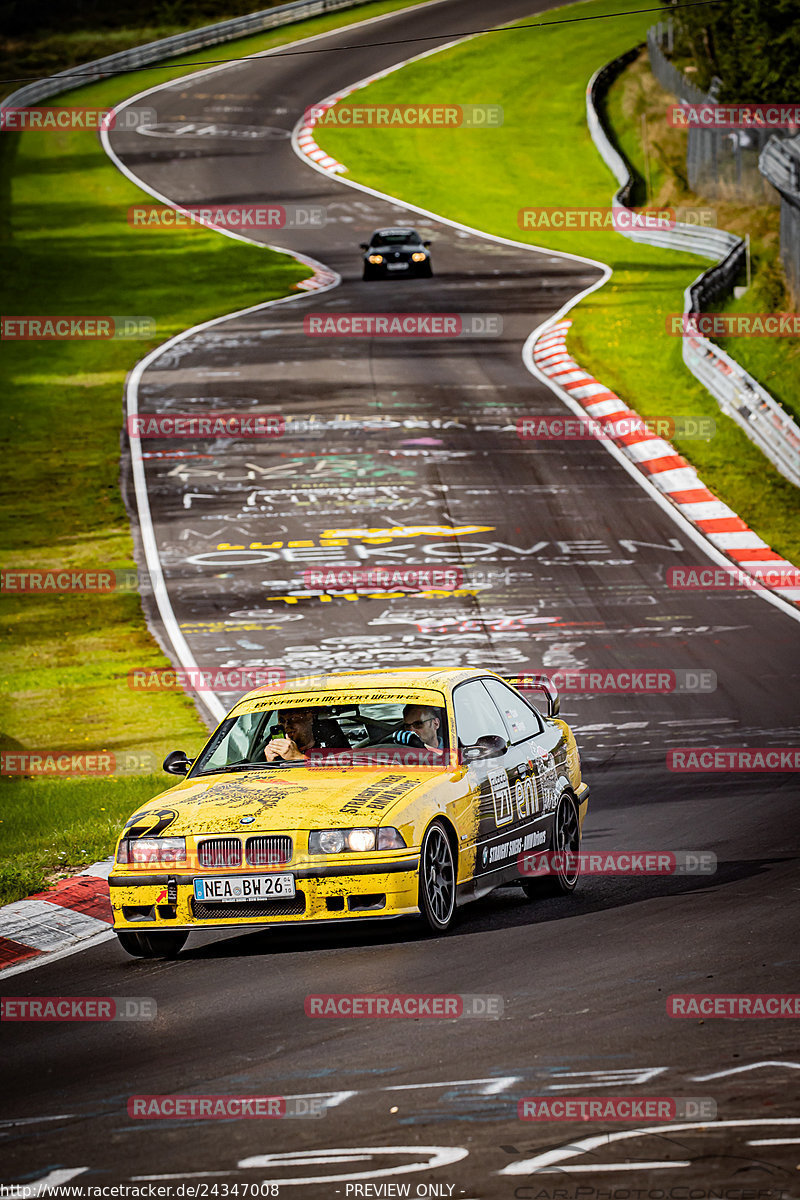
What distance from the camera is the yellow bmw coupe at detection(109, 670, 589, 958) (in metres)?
9.05

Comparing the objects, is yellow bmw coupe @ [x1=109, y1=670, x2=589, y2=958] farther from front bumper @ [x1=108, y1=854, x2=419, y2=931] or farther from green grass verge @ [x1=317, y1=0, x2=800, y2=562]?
green grass verge @ [x1=317, y1=0, x2=800, y2=562]

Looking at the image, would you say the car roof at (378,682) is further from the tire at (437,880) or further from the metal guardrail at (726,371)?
the metal guardrail at (726,371)

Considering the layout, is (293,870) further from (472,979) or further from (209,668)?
(209,668)

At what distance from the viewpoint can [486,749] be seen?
10.1m

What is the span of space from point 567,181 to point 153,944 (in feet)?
175

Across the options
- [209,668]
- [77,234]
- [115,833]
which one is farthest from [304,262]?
[115,833]

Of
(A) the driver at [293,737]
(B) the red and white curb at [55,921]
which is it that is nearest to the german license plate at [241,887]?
(B) the red and white curb at [55,921]

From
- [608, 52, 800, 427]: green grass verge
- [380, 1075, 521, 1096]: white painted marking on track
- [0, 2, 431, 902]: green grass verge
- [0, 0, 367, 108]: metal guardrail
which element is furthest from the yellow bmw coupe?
[0, 0, 367, 108]: metal guardrail

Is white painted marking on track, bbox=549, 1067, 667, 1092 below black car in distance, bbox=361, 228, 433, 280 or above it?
below

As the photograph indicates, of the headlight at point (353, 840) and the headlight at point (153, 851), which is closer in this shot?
the headlight at point (353, 840)

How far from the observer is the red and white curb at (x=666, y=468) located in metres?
23.4

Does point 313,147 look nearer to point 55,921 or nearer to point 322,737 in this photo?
point 322,737

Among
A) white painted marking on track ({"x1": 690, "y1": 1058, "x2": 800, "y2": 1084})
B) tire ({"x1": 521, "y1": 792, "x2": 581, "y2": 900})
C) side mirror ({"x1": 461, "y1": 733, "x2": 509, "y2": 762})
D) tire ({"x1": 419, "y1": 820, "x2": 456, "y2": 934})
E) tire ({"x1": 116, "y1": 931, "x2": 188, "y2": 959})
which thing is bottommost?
tire ({"x1": 521, "y1": 792, "x2": 581, "y2": 900})

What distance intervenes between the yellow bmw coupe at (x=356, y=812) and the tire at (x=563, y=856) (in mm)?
14
